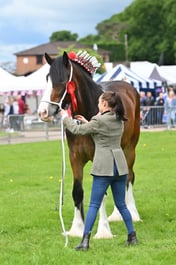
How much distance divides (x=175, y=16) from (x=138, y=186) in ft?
272

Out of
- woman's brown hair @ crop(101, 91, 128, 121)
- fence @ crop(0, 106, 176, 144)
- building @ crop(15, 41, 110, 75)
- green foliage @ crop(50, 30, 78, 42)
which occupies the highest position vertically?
green foliage @ crop(50, 30, 78, 42)

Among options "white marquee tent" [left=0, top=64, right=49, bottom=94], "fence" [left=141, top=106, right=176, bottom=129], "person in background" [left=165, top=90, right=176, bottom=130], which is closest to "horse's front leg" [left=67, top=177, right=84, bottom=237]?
"person in background" [left=165, top=90, right=176, bottom=130]

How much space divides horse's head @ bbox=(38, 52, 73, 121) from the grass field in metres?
1.61

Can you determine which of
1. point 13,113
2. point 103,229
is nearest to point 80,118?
point 103,229

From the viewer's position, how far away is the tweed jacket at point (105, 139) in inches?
274

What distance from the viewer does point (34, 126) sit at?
32.8 m

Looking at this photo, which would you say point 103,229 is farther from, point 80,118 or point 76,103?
Result: point 76,103

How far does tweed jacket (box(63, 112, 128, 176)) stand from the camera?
22.9 feet

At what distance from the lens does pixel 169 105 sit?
95.0 feet

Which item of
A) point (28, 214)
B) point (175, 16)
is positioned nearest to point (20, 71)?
point (175, 16)

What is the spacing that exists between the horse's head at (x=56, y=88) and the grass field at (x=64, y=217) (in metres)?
1.61

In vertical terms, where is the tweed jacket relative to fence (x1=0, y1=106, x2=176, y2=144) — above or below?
above

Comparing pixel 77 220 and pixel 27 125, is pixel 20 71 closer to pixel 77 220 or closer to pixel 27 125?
pixel 27 125

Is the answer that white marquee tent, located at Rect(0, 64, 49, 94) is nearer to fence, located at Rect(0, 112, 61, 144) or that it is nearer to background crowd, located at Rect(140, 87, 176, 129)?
fence, located at Rect(0, 112, 61, 144)
